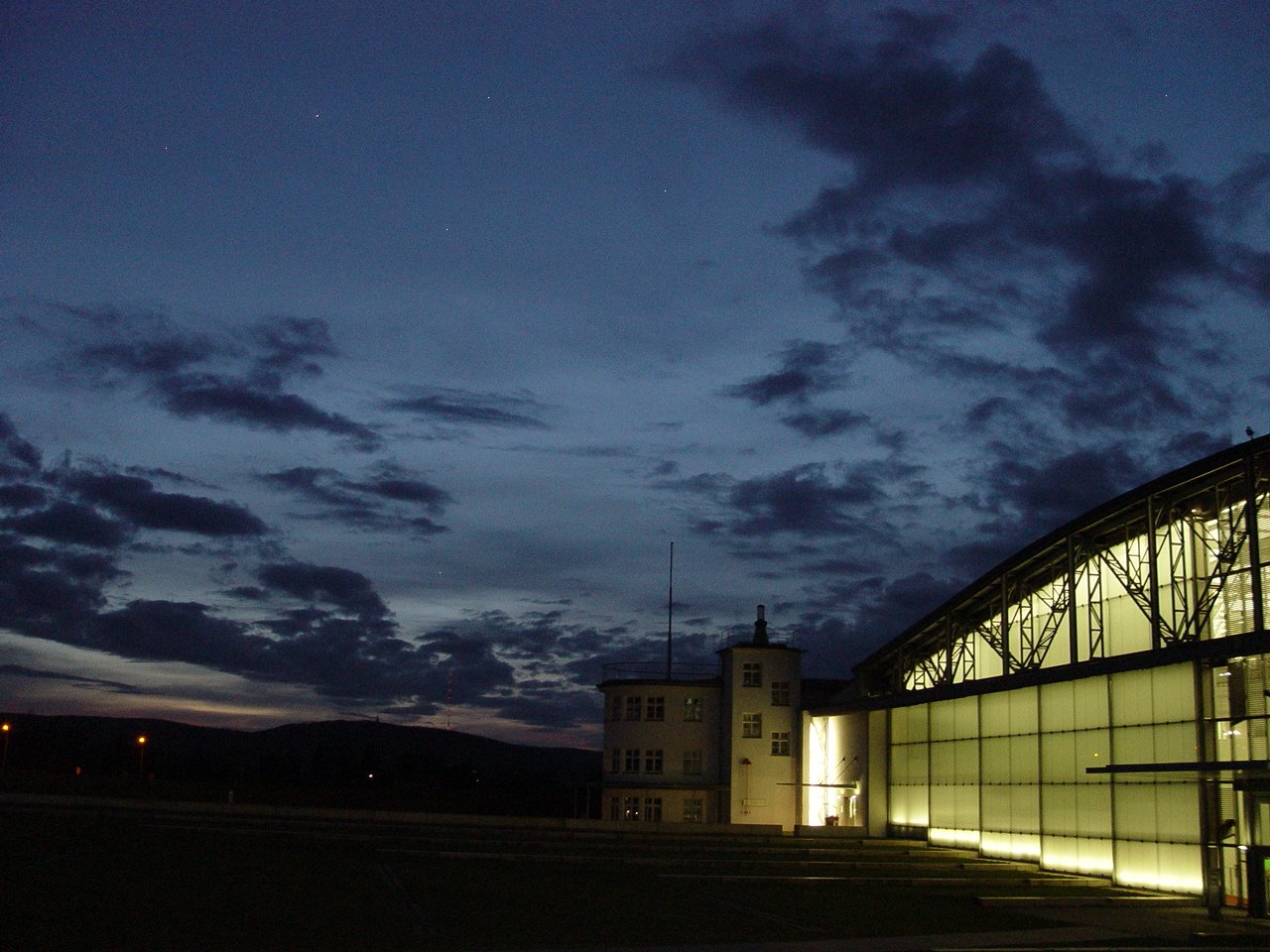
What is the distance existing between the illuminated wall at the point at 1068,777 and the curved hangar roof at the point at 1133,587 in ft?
3.56

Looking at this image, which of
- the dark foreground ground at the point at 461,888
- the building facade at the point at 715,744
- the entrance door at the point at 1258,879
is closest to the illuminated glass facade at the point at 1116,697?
the entrance door at the point at 1258,879

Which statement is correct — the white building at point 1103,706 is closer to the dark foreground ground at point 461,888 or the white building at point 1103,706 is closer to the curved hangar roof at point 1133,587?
the curved hangar roof at point 1133,587

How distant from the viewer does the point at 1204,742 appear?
27.2 meters

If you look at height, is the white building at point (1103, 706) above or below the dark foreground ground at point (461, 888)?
above

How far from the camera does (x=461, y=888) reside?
24906 mm

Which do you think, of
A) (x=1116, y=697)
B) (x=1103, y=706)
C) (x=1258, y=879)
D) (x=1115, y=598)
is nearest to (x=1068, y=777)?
(x=1103, y=706)

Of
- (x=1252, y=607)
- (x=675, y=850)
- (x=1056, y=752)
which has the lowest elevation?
(x=675, y=850)

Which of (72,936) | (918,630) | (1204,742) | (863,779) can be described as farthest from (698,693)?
(72,936)

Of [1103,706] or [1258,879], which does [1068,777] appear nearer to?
[1103,706]

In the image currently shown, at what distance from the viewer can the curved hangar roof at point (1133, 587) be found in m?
27.0

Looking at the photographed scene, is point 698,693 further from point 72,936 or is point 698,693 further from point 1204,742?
point 72,936

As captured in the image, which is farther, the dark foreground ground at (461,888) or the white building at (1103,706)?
the white building at (1103,706)

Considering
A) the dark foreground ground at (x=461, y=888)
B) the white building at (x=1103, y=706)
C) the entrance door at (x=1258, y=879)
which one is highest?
the white building at (x=1103, y=706)

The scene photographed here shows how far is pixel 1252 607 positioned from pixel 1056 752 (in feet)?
27.8
